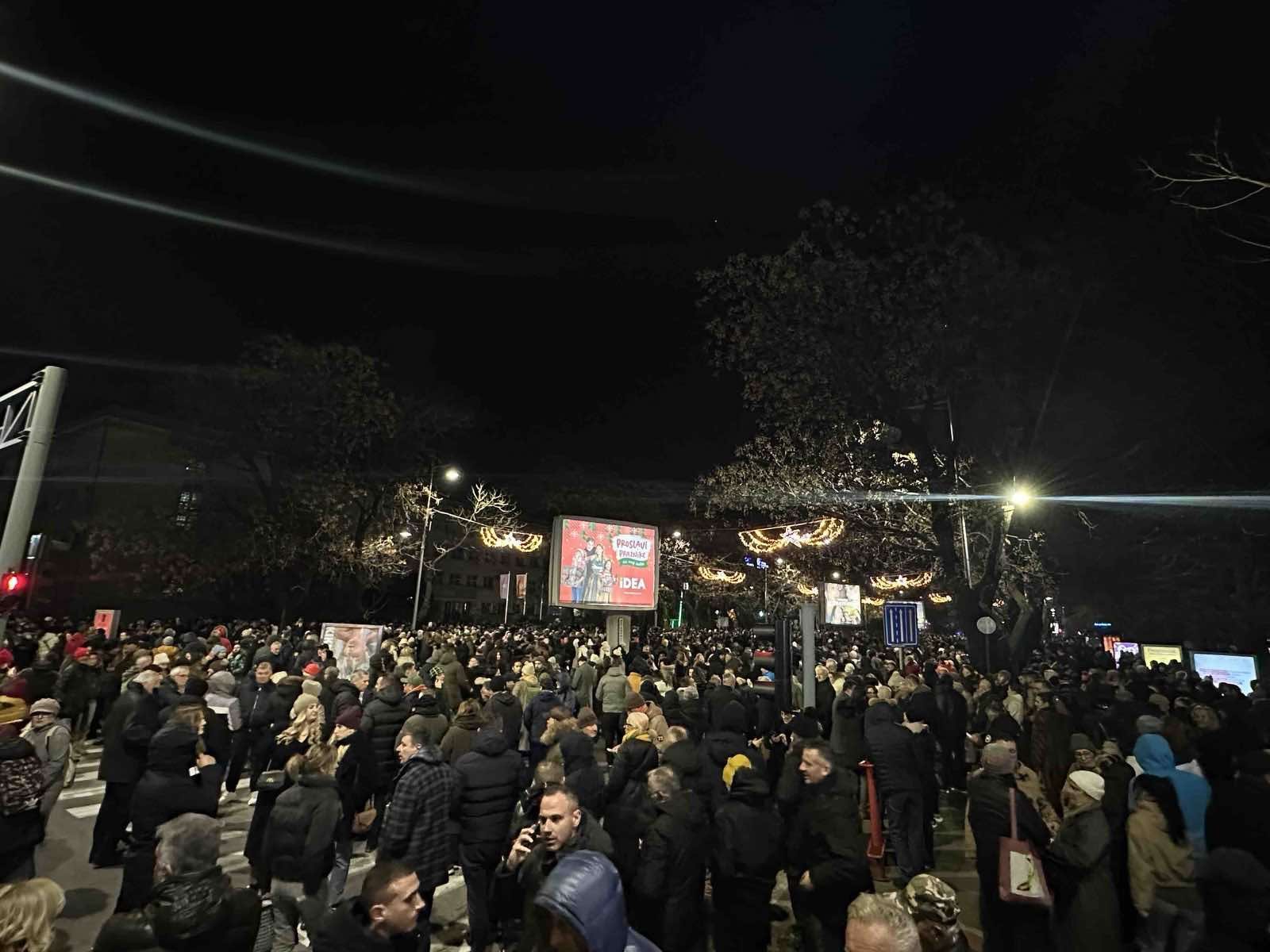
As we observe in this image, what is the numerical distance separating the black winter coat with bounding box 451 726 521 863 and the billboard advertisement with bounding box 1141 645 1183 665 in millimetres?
22527

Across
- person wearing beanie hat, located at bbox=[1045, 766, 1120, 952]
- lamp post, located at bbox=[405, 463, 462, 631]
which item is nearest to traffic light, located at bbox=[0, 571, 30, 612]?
person wearing beanie hat, located at bbox=[1045, 766, 1120, 952]

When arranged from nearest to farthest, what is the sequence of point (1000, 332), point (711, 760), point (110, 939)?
1. point (110, 939)
2. point (711, 760)
3. point (1000, 332)

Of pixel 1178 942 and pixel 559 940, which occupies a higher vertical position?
pixel 559 940

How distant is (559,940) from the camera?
2.40m

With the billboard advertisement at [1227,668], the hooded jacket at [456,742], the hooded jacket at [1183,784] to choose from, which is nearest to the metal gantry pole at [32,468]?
the hooded jacket at [456,742]

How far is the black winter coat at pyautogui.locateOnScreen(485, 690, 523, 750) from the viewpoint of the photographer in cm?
874

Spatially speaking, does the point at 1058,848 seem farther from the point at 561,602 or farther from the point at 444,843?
the point at 561,602

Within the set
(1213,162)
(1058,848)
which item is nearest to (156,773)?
(1058,848)

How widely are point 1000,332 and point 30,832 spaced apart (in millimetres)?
19250

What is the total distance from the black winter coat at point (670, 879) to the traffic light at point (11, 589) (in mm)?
8254

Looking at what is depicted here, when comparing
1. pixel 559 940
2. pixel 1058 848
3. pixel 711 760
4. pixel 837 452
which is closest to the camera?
pixel 559 940

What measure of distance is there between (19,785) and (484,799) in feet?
10.3

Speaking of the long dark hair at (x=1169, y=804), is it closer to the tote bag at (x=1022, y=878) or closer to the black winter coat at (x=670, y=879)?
the tote bag at (x=1022, y=878)

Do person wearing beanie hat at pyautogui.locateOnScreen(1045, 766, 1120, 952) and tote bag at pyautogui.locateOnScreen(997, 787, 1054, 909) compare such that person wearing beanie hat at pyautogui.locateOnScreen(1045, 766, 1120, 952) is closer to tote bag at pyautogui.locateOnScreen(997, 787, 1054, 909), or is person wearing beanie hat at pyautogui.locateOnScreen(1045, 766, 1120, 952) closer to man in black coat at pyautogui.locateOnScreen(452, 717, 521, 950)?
tote bag at pyautogui.locateOnScreen(997, 787, 1054, 909)
